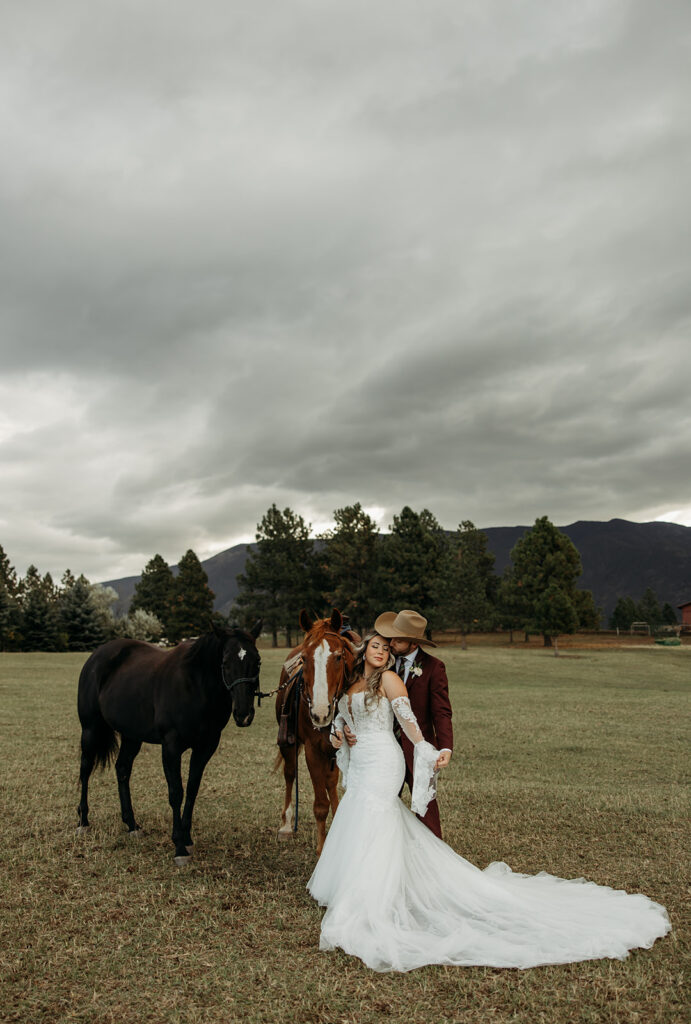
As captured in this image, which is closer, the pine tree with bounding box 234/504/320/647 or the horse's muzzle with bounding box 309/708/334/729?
the horse's muzzle with bounding box 309/708/334/729

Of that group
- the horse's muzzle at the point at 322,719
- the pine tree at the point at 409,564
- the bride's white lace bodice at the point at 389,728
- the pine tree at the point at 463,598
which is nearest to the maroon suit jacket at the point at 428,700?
the bride's white lace bodice at the point at 389,728

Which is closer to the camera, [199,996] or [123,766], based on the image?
[199,996]

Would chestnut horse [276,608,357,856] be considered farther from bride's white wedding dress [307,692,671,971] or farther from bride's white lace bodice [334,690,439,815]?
bride's white wedding dress [307,692,671,971]

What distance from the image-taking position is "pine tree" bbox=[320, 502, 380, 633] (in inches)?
2805

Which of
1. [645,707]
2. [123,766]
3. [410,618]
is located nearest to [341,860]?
[410,618]

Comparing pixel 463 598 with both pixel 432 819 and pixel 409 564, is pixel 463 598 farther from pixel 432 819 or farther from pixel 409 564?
pixel 432 819

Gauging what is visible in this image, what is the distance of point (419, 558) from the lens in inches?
2682

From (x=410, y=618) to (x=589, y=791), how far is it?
677cm

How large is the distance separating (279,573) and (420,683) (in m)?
72.2

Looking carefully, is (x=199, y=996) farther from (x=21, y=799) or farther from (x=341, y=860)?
(x=21, y=799)

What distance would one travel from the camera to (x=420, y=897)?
205 inches

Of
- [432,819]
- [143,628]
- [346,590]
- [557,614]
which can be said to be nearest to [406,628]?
[432,819]

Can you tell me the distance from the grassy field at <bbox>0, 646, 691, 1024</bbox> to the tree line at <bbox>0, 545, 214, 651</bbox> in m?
34.4

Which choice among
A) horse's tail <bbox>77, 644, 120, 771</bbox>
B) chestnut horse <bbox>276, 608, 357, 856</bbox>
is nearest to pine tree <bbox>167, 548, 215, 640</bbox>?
horse's tail <bbox>77, 644, 120, 771</bbox>
